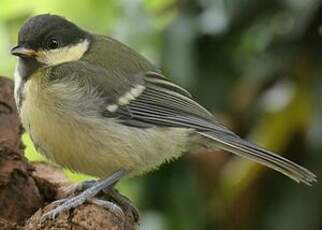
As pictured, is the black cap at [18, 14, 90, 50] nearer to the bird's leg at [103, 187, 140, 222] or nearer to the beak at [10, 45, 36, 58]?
the beak at [10, 45, 36, 58]

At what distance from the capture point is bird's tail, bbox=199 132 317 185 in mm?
3291

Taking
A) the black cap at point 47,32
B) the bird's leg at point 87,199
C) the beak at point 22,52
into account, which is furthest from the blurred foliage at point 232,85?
Answer: the bird's leg at point 87,199

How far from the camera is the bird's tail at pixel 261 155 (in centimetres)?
329

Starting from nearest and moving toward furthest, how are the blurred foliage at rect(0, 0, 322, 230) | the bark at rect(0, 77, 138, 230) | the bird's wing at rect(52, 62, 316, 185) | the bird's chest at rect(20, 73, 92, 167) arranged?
the bark at rect(0, 77, 138, 230), the bird's chest at rect(20, 73, 92, 167), the bird's wing at rect(52, 62, 316, 185), the blurred foliage at rect(0, 0, 322, 230)

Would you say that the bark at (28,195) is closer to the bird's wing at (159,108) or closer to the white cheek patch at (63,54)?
the white cheek patch at (63,54)

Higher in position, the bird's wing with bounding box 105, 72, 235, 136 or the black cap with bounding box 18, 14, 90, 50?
the black cap with bounding box 18, 14, 90, 50

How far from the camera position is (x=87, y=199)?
2777 millimetres

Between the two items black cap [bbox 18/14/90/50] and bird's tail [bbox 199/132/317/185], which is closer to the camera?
black cap [bbox 18/14/90/50]

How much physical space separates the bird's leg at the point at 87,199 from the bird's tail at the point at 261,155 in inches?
15.2

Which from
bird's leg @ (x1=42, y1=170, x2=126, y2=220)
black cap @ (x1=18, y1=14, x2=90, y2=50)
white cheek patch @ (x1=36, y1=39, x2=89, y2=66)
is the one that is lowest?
bird's leg @ (x1=42, y1=170, x2=126, y2=220)

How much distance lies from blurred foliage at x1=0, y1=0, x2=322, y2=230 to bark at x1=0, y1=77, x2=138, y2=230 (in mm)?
806

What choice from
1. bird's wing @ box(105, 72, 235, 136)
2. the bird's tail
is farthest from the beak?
the bird's tail

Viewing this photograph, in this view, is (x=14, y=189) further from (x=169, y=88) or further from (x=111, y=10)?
(x=111, y=10)

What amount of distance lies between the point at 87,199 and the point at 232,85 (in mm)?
1461
